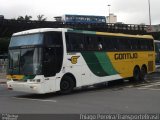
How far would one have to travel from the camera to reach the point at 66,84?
19.9m

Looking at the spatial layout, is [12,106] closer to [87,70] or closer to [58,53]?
[58,53]

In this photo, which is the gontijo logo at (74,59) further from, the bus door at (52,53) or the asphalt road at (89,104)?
the asphalt road at (89,104)

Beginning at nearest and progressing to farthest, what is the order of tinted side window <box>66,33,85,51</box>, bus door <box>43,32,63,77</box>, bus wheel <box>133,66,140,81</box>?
1. bus door <box>43,32,63,77</box>
2. tinted side window <box>66,33,85,51</box>
3. bus wheel <box>133,66,140,81</box>

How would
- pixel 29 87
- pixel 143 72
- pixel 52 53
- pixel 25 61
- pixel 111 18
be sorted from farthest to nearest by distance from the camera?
pixel 111 18
pixel 143 72
pixel 52 53
pixel 25 61
pixel 29 87

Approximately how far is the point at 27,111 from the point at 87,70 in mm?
7633

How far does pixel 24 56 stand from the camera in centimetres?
1903

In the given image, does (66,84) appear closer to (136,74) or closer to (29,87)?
(29,87)

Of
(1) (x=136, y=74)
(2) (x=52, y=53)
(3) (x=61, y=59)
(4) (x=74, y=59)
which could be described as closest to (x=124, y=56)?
(1) (x=136, y=74)

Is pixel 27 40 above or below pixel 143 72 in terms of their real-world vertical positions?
above

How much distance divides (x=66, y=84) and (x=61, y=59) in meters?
1.21

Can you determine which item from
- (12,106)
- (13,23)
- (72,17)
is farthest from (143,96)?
(72,17)

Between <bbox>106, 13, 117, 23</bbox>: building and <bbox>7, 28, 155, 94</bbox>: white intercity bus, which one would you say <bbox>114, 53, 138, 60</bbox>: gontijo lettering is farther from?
<bbox>106, 13, 117, 23</bbox>: building

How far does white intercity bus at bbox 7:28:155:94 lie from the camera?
733 inches

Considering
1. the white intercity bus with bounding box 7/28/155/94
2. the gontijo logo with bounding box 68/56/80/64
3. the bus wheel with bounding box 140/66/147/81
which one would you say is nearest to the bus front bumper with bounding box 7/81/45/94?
the white intercity bus with bounding box 7/28/155/94
